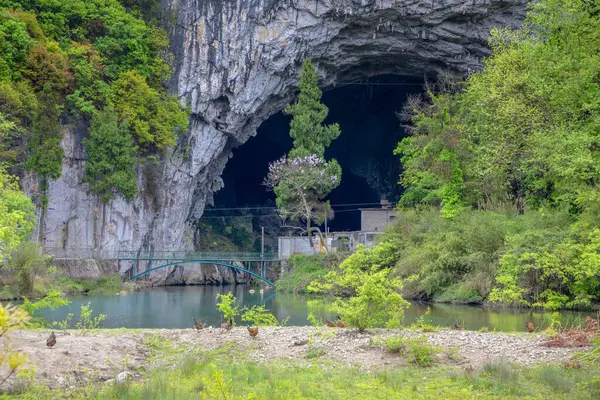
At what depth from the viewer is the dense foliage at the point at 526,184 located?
18.7 metres

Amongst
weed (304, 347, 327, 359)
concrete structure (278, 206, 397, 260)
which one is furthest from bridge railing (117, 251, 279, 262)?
weed (304, 347, 327, 359)

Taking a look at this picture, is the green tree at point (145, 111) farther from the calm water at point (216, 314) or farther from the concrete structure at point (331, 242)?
the calm water at point (216, 314)

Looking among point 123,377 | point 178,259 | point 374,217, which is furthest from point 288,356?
point 374,217

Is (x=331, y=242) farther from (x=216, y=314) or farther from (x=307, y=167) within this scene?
(x=216, y=314)

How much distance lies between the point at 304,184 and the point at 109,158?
11.2m

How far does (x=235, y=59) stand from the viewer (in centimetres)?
3894

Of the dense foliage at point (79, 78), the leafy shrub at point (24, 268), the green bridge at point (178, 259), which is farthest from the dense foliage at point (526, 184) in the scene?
the dense foliage at point (79, 78)

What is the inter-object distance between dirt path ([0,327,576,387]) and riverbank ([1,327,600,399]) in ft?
0.05

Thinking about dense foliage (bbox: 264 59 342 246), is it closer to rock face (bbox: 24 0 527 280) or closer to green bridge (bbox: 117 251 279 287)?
rock face (bbox: 24 0 527 280)

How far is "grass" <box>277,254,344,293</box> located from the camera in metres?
35.9

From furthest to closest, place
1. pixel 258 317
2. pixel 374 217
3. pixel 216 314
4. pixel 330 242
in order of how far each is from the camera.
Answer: pixel 374 217 < pixel 330 242 < pixel 216 314 < pixel 258 317

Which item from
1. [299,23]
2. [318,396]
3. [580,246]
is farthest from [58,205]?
[318,396]

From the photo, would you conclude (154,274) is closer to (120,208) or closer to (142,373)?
(120,208)

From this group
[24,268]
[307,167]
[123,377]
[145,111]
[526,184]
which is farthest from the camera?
[307,167]
